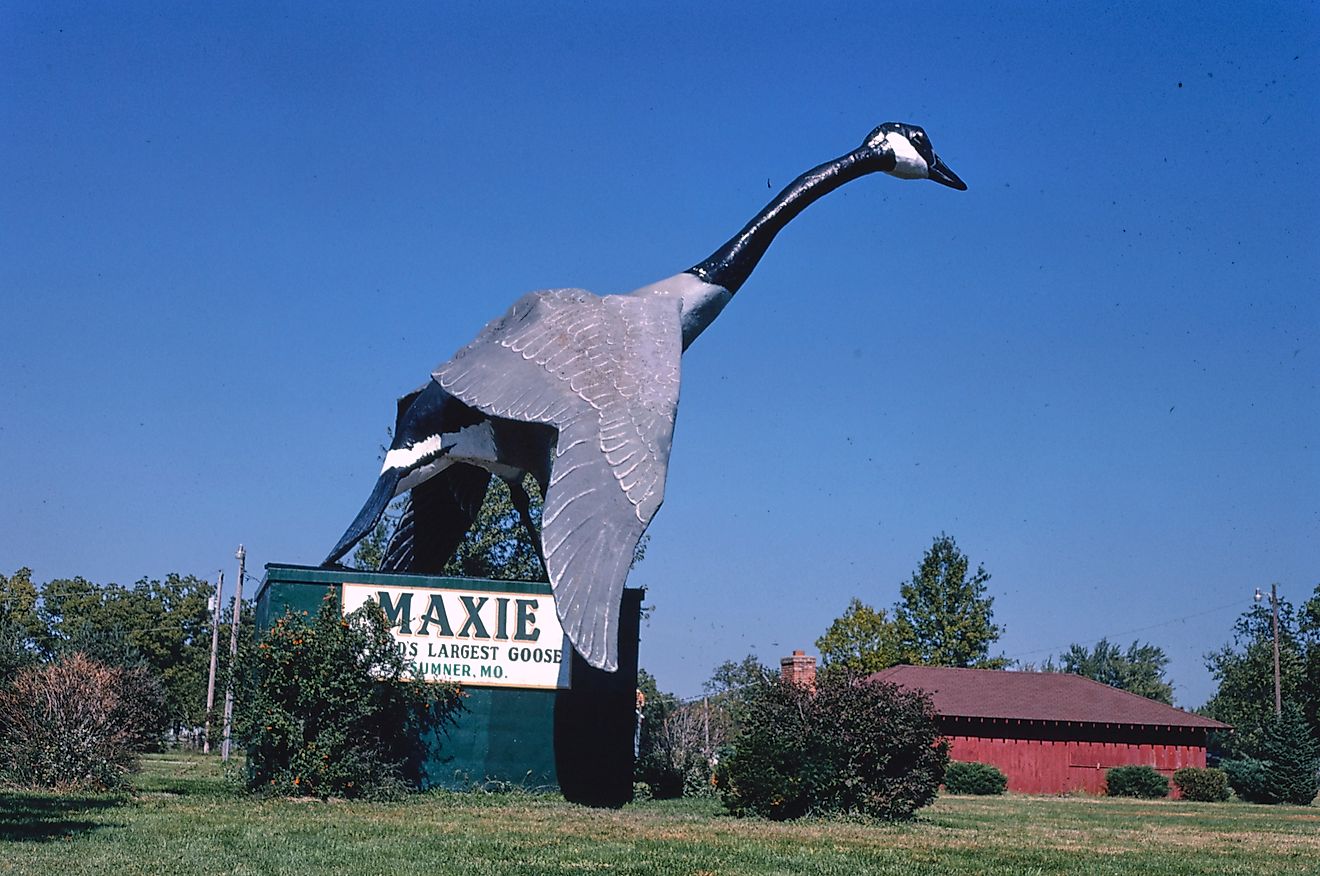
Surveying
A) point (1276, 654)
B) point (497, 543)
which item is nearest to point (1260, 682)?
point (1276, 654)

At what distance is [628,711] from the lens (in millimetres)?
17891

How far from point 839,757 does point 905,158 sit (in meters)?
7.39

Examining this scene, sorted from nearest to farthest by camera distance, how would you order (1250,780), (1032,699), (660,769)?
(660,769), (1250,780), (1032,699)

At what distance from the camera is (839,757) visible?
15680 millimetres

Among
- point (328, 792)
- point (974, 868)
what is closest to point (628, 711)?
point (328, 792)

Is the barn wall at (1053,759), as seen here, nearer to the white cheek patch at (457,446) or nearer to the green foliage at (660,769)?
the green foliage at (660,769)

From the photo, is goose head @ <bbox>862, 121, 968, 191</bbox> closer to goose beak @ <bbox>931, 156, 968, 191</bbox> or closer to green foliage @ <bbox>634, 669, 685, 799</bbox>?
goose beak @ <bbox>931, 156, 968, 191</bbox>

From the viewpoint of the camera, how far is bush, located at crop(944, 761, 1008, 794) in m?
32.9

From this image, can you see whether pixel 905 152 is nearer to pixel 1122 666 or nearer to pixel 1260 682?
pixel 1260 682

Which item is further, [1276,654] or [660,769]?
[1276,654]

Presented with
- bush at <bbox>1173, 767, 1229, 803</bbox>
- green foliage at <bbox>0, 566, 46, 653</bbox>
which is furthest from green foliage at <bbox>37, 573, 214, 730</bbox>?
bush at <bbox>1173, 767, 1229, 803</bbox>

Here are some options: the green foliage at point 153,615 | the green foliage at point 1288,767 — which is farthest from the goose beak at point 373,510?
the green foliage at point 153,615

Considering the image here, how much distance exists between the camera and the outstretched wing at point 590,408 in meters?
11.2

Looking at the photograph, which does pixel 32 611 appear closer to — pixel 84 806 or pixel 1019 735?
pixel 1019 735
